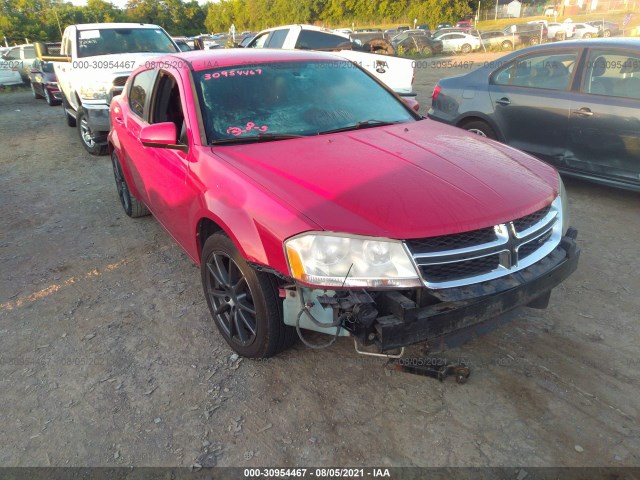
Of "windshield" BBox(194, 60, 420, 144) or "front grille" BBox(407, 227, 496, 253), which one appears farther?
"windshield" BBox(194, 60, 420, 144)

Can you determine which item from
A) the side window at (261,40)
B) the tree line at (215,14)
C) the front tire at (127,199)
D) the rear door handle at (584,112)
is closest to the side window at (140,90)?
the front tire at (127,199)

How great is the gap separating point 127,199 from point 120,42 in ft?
16.3

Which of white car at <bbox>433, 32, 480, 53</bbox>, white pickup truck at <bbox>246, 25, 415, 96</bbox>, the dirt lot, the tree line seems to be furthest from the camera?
the tree line

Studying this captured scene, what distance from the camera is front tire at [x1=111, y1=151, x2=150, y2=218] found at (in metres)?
4.99

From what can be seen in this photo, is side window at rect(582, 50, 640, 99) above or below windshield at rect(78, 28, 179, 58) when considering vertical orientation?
A: below

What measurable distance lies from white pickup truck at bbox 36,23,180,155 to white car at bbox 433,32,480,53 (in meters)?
21.8

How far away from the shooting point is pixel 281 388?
2631mm

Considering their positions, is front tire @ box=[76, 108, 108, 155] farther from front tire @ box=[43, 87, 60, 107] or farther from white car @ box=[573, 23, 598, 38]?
white car @ box=[573, 23, 598, 38]

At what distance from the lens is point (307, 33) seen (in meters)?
10.5

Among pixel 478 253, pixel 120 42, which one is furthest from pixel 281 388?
pixel 120 42

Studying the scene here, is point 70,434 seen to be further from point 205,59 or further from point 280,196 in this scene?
point 205,59

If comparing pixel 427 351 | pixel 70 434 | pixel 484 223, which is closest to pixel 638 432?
pixel 427 351

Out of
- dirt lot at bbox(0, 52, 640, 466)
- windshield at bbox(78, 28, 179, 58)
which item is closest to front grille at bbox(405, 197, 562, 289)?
dirt lot at bbox(0, 52, 640, 466)

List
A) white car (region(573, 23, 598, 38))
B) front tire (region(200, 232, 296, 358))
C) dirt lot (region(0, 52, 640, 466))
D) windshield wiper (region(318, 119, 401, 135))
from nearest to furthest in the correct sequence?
dirt lot (region(0, 52, 640, 466)), front tire (region(200, 232, 296, 358)), windshield wiper (region(318, 119, 401, 135)), white car (region(573, 23, 598, 38))
